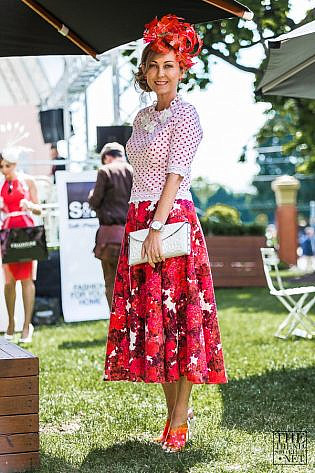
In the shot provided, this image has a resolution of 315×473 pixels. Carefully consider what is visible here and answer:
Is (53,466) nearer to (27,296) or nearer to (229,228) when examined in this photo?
(27,296)

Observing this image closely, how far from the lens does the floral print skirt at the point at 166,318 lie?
400cm

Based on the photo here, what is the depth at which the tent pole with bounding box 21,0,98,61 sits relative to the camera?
15.2 ft

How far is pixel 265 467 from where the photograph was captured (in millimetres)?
3730

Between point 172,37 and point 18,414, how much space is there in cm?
184

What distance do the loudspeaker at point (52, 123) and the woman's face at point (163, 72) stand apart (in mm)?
6389

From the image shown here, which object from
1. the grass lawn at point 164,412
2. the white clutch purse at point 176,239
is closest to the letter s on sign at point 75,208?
the grass lawn at point 164,412

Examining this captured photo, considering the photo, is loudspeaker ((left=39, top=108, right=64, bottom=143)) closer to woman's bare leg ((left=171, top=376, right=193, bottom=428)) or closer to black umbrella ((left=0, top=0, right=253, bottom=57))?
black umbrella ((left=0, top=0, right=253, bottom=57))

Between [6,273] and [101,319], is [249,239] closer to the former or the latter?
[101,319]

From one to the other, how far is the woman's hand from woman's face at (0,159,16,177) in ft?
→ 15.9

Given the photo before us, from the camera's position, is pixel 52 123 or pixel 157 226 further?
pixel 52 123

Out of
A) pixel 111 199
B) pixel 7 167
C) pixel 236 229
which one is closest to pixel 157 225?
pixel 111 199

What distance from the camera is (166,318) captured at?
4047mm

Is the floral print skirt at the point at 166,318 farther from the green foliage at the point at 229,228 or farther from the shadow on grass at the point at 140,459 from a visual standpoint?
the green foliage at the point at 229,228

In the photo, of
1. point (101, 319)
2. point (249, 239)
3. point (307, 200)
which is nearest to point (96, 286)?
point (101, 319)
